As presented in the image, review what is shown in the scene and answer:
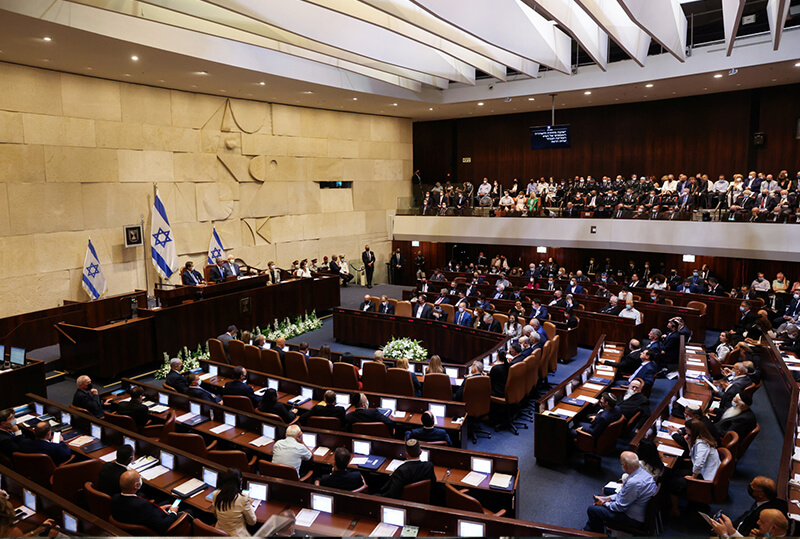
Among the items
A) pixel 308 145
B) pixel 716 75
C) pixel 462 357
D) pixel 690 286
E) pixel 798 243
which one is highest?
pixel 716 75

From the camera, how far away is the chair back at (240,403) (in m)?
6.89

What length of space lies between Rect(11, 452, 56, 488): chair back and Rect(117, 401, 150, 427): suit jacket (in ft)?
4.15

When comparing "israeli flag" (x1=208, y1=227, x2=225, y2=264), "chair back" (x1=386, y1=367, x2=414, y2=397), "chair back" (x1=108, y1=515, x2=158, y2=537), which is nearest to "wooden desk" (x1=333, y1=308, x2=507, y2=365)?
"chair back" (x1=386, y1=367, x2=414, y2=397)

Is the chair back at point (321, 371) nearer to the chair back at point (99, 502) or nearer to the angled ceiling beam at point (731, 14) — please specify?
the chair back at point (99, 502)

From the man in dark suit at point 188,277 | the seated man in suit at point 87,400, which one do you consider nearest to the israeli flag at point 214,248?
the man in dark suit at point 188,277

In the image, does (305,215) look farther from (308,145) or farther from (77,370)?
(77,370)

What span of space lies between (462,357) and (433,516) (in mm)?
7007

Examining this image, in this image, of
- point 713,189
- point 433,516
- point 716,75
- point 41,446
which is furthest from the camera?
point 713,189

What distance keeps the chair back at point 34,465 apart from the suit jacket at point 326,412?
2.55 metres

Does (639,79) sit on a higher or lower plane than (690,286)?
higher

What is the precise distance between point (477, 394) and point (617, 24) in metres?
7.01

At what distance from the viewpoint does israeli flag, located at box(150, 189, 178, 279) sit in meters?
13.8

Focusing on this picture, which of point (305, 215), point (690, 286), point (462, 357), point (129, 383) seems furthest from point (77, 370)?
point (690, 286)

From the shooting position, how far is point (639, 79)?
1480 cm
